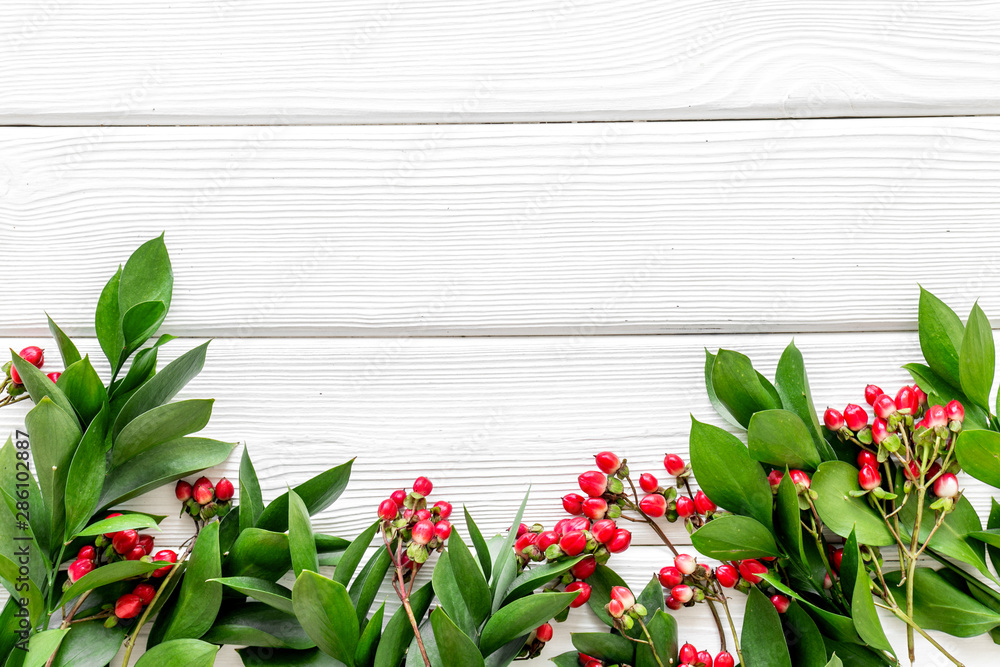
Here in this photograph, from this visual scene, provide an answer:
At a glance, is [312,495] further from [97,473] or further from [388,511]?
[97,473]

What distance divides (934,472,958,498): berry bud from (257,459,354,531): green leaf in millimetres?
511

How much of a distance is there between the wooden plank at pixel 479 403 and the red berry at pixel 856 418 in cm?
3

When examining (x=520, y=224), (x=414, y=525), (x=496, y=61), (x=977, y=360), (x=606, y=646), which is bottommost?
(x=606, y=646)

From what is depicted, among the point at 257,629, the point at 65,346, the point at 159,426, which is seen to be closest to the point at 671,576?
the point at 257,629

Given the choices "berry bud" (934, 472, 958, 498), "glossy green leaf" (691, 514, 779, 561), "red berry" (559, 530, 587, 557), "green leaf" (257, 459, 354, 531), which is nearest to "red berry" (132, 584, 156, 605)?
"green leaf" (257, 459, 354, 531)

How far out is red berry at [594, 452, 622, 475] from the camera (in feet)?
1.73

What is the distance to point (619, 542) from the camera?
1.64 ft

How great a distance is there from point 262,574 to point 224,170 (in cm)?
38

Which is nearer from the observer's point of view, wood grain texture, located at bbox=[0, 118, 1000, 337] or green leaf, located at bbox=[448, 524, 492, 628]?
green leaf, located at bbox=[448, 524, 492, 628]

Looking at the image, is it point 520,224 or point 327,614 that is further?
point 520,224

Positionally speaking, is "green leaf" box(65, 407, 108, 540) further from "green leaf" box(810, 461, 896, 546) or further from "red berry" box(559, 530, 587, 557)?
"green leaf" box(810, 461, 896, 546)

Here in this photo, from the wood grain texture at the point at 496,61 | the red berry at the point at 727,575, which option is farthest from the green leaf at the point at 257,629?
the wood grain texture at the point at 496,61

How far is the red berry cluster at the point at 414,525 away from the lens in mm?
495

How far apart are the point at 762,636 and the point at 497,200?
455mm
